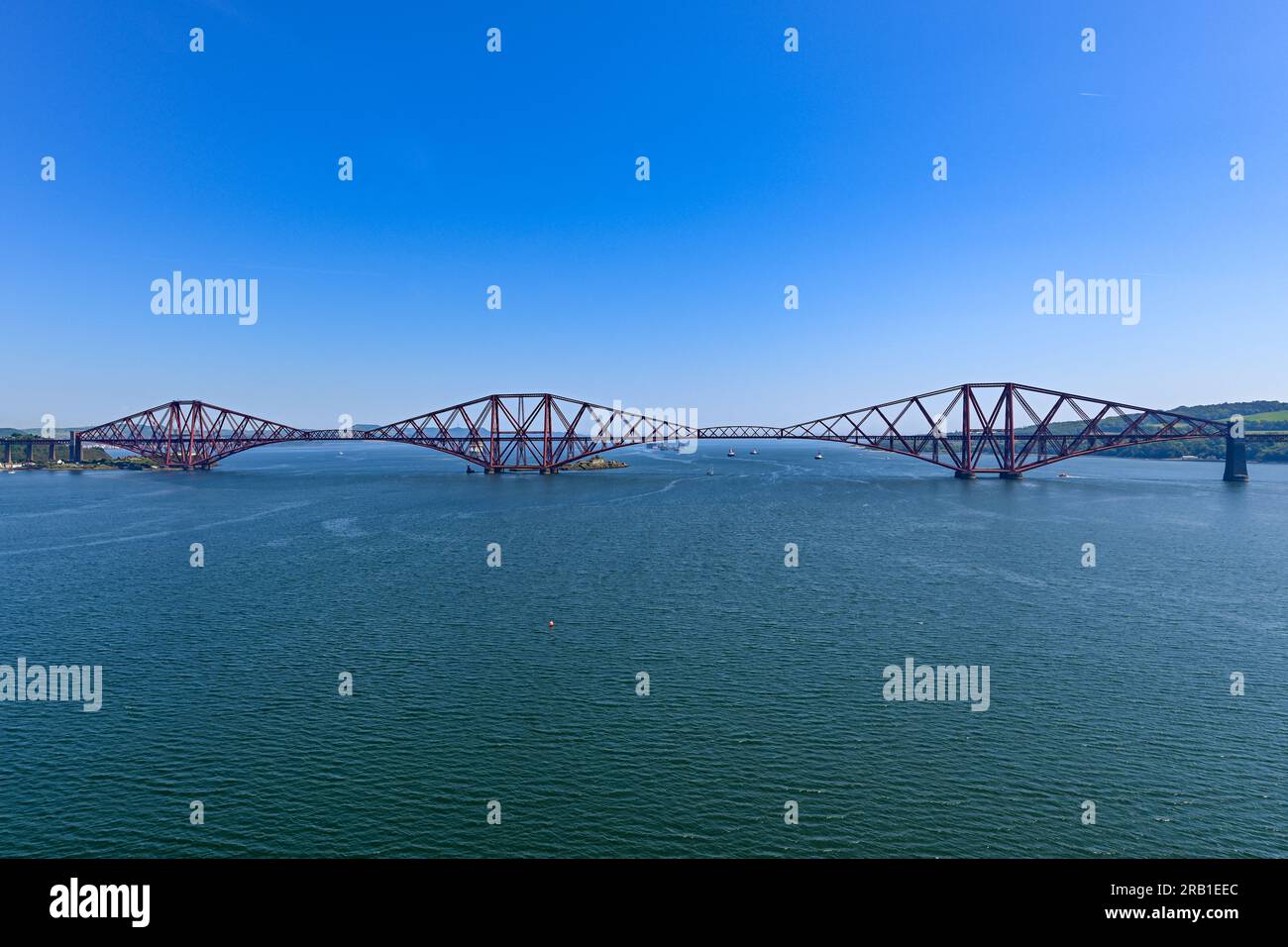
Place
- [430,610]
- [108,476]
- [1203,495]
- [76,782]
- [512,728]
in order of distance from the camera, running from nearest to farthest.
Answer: [76,782] → [512,728] → [430,610] → [1203,495] → [108,476]

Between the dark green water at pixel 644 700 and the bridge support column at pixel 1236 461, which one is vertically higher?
the bridge support column at pixel 1236 461

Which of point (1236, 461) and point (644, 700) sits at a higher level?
point (1236, 461)

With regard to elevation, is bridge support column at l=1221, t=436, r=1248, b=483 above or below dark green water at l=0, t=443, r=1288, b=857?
above

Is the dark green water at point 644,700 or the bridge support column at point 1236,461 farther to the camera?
the bridge support column at point 1236,461

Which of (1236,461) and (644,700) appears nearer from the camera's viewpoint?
(644,700)
